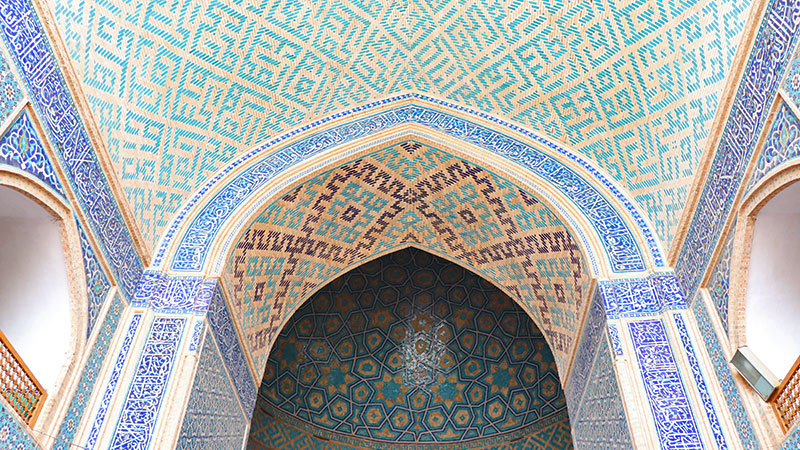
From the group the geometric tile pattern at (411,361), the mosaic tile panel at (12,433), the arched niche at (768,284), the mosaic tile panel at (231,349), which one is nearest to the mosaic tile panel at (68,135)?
the mosaic tile panel at (231,349)

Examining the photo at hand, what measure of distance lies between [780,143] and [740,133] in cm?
36

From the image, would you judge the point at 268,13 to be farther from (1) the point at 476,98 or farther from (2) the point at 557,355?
(2) the point at 557,355

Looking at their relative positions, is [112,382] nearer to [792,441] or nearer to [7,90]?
[7,90]

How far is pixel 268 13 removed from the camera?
3.94 m

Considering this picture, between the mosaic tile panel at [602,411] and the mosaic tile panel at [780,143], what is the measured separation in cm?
131

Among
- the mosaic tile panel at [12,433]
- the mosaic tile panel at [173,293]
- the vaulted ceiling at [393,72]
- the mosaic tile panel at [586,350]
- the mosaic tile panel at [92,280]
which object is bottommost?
the mosaic tile panel at [12,433]

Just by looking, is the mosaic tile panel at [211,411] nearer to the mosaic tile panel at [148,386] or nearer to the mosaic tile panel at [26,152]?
the mosaic tile panel at [148,386]

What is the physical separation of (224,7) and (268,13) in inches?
10.7

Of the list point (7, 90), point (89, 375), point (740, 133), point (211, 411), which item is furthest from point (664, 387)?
point (7, 90)

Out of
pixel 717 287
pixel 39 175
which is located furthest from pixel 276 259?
pixel 717 287

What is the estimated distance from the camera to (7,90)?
254 centimetres

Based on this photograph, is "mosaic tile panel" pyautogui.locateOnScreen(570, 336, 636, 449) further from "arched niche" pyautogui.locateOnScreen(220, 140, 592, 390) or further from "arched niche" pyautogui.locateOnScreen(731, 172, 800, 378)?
"arched niche" pyautogui.locateOnScreen(731, 172, 800, 378)

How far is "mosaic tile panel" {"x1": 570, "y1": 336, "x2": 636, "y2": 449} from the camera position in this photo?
3.43m

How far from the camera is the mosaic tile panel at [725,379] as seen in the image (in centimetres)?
290
